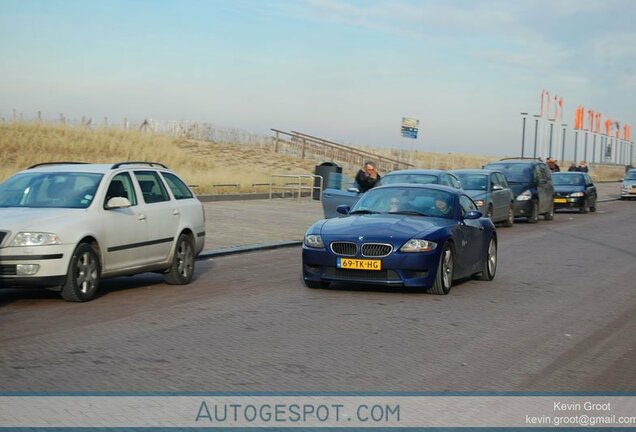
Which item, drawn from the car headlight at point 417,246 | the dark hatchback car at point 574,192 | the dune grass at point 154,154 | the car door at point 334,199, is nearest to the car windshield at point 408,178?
the car door at point 334,199

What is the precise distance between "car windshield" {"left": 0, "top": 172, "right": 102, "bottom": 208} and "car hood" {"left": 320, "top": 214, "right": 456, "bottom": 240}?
9.71 ft

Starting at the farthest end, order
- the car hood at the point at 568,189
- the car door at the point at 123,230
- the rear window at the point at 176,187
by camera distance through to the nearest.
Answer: the car hood at the point at 568,189 → the rear window at the point at 176,187 → the car door at the point at 123,230

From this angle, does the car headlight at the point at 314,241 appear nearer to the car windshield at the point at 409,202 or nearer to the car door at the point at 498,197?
the car windshield at the point at 409,202

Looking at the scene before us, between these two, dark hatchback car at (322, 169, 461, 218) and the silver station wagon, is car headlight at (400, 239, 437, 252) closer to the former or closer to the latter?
the silver station wagon

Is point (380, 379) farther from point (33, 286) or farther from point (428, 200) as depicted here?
point (428, 200)

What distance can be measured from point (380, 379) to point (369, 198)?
277 inches

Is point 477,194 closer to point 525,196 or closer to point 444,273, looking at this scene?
point 525,196

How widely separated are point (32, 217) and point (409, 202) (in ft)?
17.0

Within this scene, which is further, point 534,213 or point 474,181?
point 534,213

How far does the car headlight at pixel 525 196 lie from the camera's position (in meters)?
30.4

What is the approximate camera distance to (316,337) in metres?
9.57

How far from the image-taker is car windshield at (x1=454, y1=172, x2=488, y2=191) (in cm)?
2705

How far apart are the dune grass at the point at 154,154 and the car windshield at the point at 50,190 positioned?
2449 centimetres

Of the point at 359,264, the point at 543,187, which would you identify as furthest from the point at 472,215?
the point at 543,187
